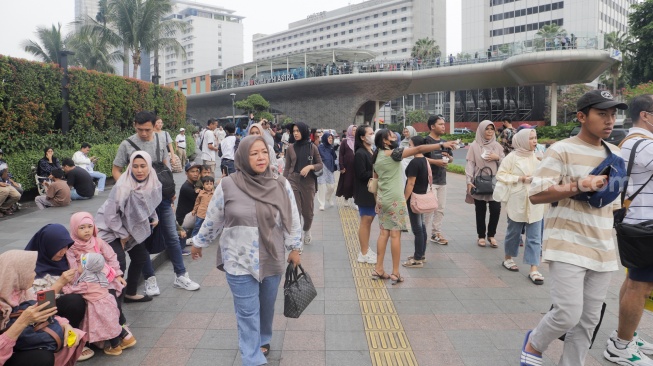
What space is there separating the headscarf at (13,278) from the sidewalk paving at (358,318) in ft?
3.15

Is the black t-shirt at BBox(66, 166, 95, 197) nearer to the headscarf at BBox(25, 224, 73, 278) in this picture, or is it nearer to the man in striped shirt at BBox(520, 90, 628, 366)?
the headscarf at BBox(25, 224, 73, 278)

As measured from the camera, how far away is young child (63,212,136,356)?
138 inches

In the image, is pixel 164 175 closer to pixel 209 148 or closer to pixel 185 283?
pixel 185 283

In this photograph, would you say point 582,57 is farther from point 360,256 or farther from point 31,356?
point 31,356

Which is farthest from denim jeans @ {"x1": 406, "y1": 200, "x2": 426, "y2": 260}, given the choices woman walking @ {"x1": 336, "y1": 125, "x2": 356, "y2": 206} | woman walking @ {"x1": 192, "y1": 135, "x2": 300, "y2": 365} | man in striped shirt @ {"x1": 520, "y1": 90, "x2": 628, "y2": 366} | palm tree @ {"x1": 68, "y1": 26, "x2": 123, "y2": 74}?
palm tree @ {"x1": 68, "y1": 26, "x2": 123, "y2": 74}

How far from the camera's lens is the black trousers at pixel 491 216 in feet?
21.7

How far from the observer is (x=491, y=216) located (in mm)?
6816

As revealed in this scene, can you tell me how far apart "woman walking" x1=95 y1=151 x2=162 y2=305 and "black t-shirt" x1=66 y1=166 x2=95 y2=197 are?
23.7ft

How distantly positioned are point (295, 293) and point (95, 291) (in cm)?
149

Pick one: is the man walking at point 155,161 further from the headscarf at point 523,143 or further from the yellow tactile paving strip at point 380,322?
the headscarf at point 523,143

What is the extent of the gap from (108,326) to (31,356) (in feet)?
2.58

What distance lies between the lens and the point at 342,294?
4949 mm

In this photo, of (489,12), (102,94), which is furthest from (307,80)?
(489,12)

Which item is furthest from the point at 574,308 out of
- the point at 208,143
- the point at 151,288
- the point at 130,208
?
the point at 208,143
